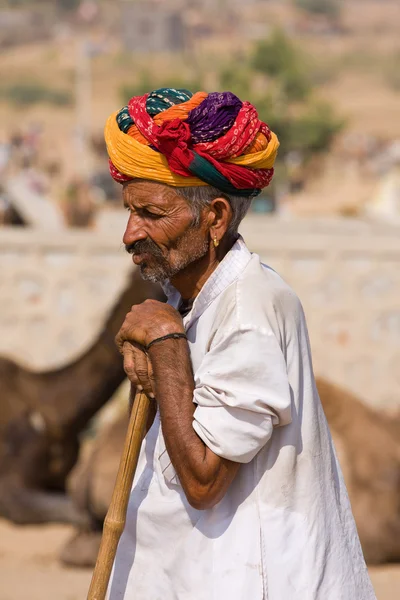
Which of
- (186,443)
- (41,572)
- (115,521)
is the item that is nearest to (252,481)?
(186,443)

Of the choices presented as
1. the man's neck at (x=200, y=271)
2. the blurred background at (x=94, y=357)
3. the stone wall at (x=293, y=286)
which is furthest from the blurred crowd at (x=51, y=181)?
the man's neck at (x=200, y=271)

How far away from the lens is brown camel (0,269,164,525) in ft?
24.2

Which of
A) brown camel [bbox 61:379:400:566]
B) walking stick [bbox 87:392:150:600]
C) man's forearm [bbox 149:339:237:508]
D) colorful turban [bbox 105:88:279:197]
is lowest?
brown camel [bbox 61:379:400:566]

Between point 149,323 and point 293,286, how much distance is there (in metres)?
7.09

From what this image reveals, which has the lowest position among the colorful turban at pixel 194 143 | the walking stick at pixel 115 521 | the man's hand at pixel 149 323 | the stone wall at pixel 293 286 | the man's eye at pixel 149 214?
the stone wall at pixel 293 286

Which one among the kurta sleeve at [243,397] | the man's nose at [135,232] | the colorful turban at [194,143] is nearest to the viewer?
the kurta sleeve at [243,397]

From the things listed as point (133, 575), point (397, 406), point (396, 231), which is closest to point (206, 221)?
point (133, 575)

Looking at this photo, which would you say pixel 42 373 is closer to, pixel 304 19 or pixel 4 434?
pixel 4 434

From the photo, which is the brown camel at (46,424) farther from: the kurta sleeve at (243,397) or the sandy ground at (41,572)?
the kurta sleeve at (243,397)

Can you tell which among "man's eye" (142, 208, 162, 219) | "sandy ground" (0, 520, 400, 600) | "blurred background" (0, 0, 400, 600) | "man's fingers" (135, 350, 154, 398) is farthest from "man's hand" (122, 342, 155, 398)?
"blurred background" (0, 0, 400, 600)

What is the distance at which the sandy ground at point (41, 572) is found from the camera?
6.20 m

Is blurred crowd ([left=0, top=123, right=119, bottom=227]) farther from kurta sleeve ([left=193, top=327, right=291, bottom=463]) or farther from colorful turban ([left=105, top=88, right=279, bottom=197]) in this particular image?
kurta sleeve ([left=193, top=327, right=291, bottom=463])

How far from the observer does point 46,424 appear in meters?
7.65

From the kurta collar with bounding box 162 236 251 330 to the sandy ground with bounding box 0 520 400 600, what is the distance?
4.04 metres
